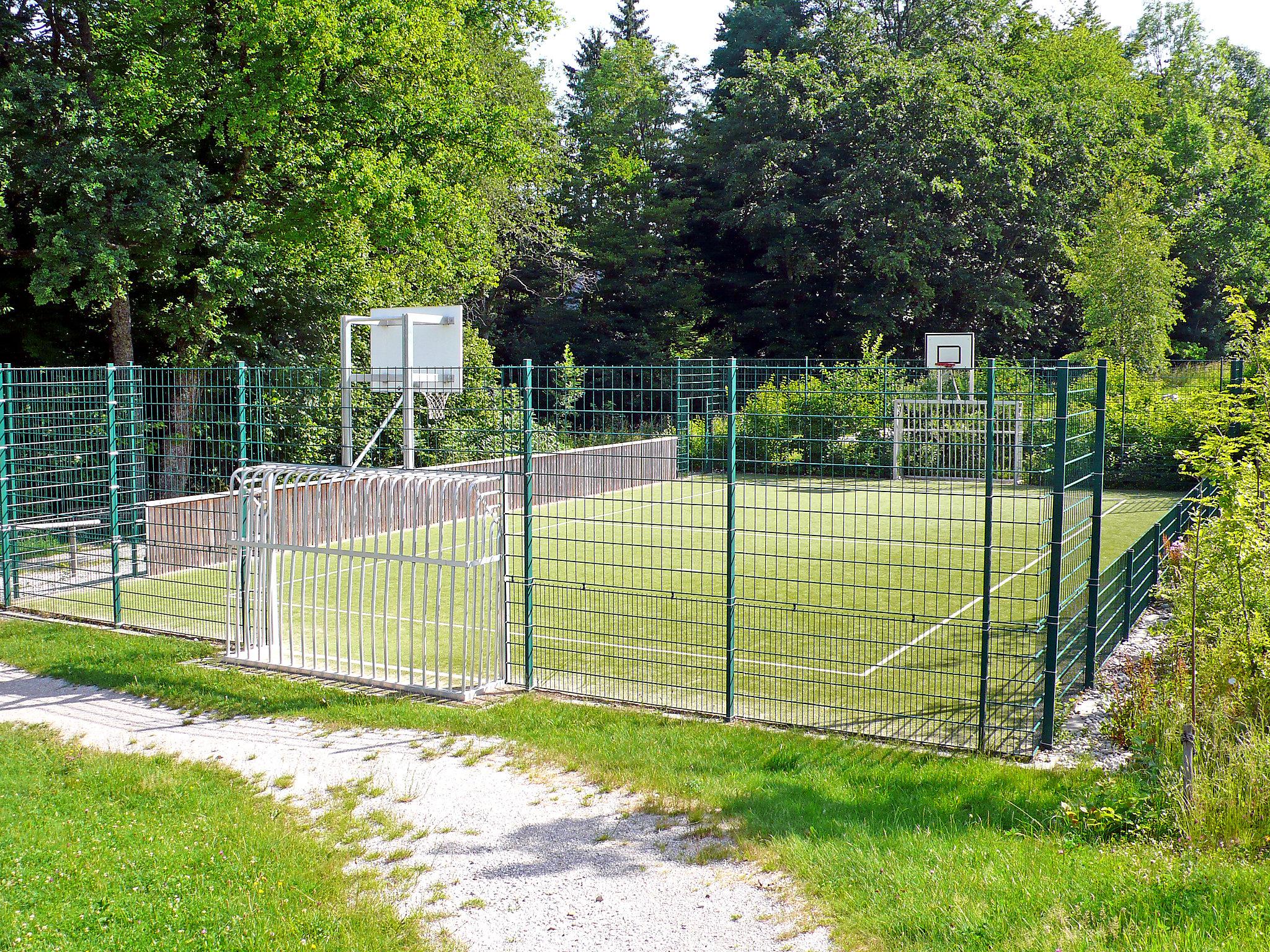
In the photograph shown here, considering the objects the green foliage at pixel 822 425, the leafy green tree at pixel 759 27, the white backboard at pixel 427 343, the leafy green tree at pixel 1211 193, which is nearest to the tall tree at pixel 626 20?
the leafy green tree at pixel 759 27

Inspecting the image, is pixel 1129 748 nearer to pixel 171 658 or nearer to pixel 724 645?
pixel 724 645

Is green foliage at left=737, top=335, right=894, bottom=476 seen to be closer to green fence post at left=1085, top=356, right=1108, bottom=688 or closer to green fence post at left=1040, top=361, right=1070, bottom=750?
green fence post at left=1085, top=356, right=1108, bottom=688

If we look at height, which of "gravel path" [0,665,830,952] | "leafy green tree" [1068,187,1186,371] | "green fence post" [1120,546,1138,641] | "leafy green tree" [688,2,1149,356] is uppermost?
"leafy green tree" [688,2,1149,356]

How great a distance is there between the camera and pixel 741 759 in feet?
21.7

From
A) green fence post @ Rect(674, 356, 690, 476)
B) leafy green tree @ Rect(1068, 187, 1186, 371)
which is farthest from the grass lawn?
leafy green tree @ Rect(1068, 187, 1186, 371)

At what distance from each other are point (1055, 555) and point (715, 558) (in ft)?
26.6

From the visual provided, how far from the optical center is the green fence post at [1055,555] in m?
6.61

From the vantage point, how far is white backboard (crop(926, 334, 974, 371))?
2991cm

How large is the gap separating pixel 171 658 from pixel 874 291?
116ft

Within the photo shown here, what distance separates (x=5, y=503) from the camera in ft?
36.6

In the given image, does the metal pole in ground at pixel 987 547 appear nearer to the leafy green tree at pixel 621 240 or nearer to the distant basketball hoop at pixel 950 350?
the distant basketball hoop at pixel 950 350

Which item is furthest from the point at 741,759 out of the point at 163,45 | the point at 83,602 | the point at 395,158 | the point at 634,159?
the point at 634,159

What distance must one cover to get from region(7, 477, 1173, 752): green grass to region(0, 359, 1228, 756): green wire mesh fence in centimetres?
5

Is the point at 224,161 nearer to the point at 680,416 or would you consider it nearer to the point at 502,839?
the point at 680,416
